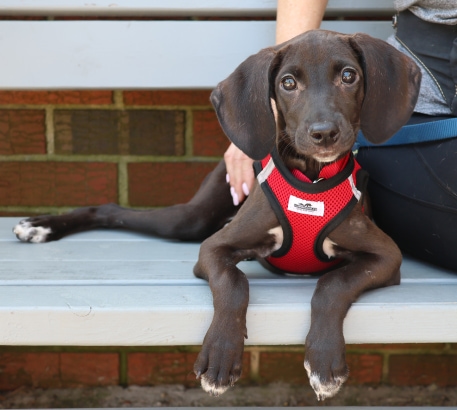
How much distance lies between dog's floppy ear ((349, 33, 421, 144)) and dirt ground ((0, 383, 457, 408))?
1.35 meters

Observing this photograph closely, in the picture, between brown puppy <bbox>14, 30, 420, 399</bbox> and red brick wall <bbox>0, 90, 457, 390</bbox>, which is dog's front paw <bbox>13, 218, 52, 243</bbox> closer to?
red brick wall <bbox>0, 90, 457, 390</bbox>

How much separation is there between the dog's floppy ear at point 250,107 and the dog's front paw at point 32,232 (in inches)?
31.3

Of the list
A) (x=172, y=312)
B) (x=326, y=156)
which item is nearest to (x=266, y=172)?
(x=326, y=156)

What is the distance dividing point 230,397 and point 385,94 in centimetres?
145

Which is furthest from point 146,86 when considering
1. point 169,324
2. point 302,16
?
point 169,324

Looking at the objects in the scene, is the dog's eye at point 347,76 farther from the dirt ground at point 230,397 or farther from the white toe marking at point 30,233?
the dirt ground at point 230,397

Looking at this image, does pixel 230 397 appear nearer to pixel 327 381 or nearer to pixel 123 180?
pixel 123 180

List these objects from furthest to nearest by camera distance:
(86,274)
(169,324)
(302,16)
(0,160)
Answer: (0,160) → (302,16) → (86,274) → (169,324)

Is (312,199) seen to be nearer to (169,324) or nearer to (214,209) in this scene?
(169,324)

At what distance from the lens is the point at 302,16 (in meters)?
2.13

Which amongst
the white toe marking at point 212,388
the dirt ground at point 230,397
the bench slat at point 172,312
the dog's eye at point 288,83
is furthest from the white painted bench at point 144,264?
the dirt ground at point 230,397

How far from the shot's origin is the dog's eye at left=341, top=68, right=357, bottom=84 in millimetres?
1715

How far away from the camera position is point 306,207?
177cm

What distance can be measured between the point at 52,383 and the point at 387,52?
1.81 metres
